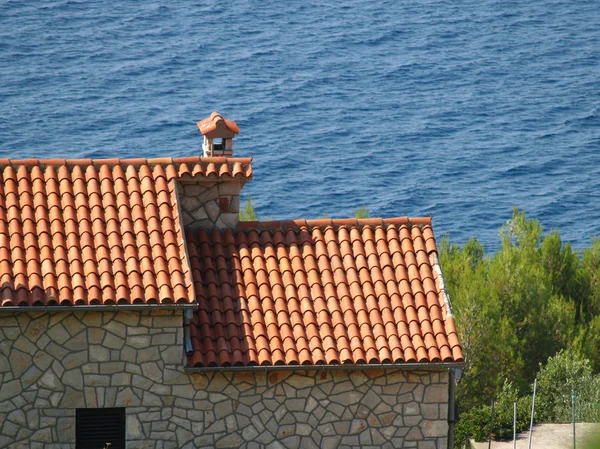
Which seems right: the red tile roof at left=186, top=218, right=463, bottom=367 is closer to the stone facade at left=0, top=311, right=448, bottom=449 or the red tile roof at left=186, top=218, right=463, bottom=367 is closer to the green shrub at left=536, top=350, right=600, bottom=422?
the stone facade at left=0, top=311, right=448, bottom=449

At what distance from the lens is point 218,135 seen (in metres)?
18.5

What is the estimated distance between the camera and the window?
1596cm

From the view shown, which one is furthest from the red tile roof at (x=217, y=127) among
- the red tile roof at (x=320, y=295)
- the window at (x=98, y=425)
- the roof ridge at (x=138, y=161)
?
the window at (x=98, y=425)

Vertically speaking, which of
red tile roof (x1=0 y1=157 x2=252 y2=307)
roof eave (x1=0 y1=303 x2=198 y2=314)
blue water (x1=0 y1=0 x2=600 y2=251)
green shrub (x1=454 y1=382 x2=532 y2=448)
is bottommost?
green shrub (x1=454 y1=382 x2=532 y2=448)

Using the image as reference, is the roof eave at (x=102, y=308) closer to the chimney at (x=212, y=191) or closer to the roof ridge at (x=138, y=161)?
the chimney at (x=212, y=191)

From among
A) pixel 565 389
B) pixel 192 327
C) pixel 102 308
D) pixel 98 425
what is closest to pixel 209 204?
pixel 192 327

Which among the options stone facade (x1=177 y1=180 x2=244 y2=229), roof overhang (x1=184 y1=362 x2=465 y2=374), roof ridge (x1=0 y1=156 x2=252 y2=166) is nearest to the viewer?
roof overhang (x1=184 y1=362 x2=465 y2=374)

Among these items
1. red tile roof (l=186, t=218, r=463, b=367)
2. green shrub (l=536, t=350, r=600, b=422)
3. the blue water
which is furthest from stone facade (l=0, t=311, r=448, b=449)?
the blue water

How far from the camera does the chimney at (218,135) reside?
18.5 m

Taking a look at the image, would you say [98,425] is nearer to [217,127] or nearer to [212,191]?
[212,191]

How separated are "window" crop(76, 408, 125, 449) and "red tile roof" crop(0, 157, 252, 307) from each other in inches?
66.3

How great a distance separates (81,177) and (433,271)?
5.82 metres

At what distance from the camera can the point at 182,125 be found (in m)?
94.0

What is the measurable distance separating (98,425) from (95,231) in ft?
9.65
